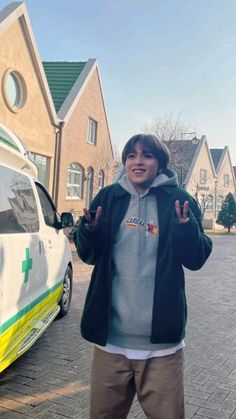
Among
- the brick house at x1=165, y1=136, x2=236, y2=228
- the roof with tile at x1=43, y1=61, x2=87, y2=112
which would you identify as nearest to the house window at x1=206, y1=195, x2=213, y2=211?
the brick house at x1=165, y1=136, x2=236, y2=228

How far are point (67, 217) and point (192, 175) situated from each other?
3226cm

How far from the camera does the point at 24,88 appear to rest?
45.2ft

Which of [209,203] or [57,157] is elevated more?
[57,157]

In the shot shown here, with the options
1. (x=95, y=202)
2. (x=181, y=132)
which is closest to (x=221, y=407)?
(x=95, y=202)

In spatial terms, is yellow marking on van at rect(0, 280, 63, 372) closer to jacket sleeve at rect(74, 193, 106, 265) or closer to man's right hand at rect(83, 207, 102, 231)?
jacket sleeve at rect(74, 193, 106, 265)

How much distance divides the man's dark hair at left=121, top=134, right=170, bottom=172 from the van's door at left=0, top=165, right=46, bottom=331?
130 centimetres

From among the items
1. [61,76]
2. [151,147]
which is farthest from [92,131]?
[151,147]

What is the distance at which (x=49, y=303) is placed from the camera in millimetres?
4953

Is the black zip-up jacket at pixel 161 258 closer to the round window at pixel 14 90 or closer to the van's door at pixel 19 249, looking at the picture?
the van's door at pixel 19 249

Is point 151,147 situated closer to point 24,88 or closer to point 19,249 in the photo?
point 19,249

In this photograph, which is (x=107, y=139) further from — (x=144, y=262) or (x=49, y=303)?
(x=144, y=262)

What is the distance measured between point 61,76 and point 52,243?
664 inches

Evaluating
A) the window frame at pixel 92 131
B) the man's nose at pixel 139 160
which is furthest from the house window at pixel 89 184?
the man's nose at pixel 139 160

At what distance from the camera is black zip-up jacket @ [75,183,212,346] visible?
2213 millimetres
